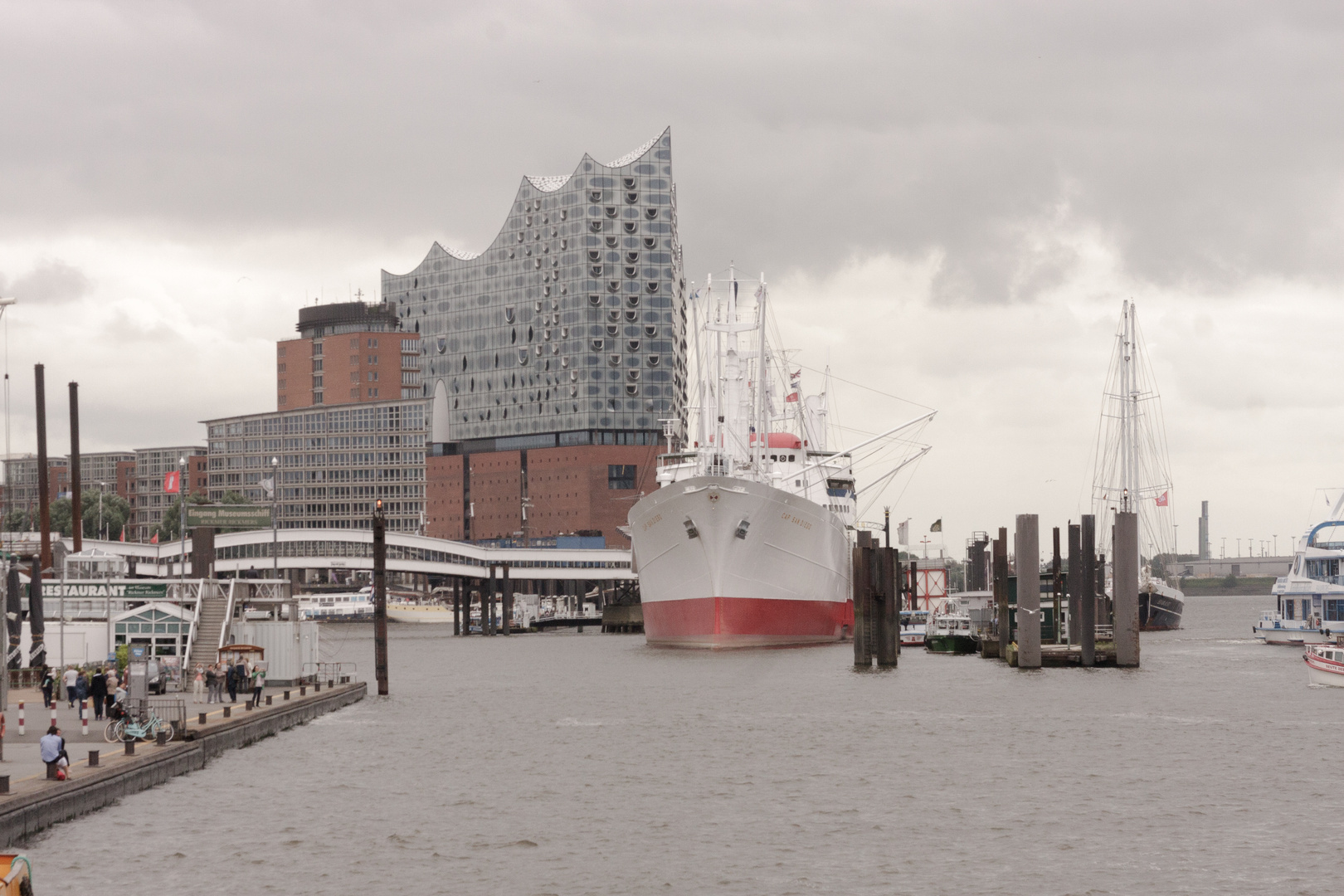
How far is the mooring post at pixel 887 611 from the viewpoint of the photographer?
78938mm

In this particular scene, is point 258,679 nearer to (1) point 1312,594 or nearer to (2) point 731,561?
(2) point 731,561

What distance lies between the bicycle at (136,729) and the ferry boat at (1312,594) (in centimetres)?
7836

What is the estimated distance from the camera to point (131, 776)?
34406 millimetres

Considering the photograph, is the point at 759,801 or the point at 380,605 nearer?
the point at 759,801

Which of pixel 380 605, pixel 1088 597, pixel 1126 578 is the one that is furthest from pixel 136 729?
pixel 1088 597

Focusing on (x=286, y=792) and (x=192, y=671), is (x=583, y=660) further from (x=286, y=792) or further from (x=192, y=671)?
(x=286, y=792)

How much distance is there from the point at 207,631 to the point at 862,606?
3224 cm

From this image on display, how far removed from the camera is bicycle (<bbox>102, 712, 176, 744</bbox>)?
124ft

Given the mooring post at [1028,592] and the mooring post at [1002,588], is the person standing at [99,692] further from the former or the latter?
the mooring post at [1002,588]

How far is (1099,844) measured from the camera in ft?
107

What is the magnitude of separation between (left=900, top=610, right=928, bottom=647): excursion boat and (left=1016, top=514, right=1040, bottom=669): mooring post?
106ft

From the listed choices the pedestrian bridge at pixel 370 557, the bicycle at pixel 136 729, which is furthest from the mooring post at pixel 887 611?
the pedestrian bridge at pixel 370 557

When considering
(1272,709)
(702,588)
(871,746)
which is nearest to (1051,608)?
(702,588)

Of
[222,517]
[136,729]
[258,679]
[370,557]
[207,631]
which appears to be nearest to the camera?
[136,729]
